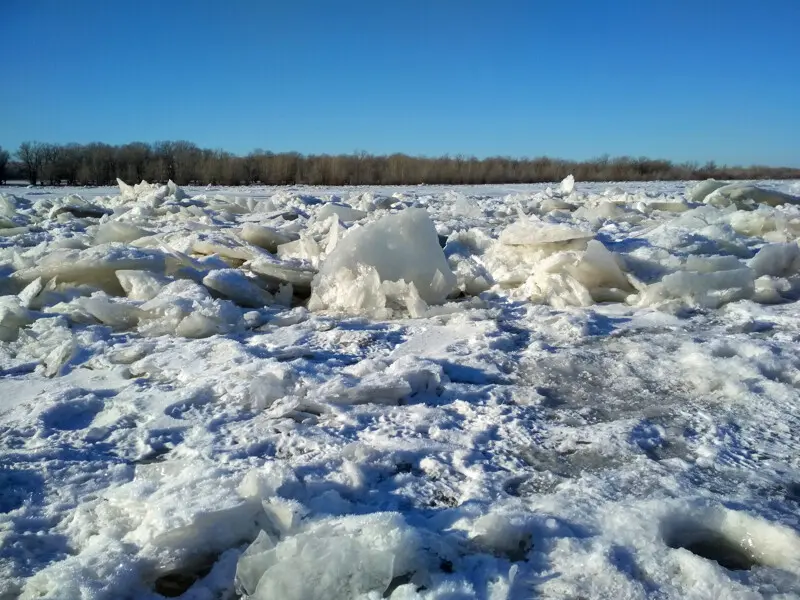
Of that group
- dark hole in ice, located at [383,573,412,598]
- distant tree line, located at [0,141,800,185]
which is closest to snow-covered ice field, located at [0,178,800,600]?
dark hole in ice, located at [383,573,412,598]

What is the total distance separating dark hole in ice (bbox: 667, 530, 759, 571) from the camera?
1483mm

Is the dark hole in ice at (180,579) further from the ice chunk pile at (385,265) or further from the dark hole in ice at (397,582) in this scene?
the ice chunk pile at (385,265)

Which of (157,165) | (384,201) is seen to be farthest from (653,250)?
(157,165)

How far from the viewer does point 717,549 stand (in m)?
1.54

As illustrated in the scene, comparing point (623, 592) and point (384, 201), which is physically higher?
point (384, 201)

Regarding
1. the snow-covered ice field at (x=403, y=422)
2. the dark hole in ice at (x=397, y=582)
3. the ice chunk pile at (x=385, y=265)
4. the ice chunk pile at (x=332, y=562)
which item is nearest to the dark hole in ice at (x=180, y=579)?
the snow-covered ice field at (x=403, y=422)

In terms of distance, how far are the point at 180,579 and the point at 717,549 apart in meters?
1.28

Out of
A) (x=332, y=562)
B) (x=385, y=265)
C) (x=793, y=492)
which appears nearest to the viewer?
(x=332, y=562)

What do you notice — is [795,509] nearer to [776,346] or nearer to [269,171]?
[776,346]

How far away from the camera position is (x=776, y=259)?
163 inches

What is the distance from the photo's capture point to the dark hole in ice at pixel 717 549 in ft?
4.87

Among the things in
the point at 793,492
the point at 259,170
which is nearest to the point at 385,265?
the point at 793,492

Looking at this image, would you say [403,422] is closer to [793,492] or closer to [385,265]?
[793,492]

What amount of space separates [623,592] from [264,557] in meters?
0.77
